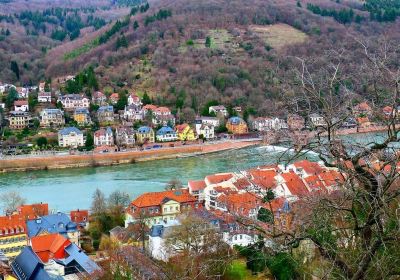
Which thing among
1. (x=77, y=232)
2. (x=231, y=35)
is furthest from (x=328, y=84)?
(x=231, y=35)

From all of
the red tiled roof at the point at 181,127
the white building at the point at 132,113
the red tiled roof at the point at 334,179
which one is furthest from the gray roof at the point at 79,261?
the white building at the point at 132,113

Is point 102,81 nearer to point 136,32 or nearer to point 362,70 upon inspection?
point 136,32

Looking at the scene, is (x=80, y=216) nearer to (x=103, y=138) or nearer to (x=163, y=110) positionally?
(x=103, y=138)

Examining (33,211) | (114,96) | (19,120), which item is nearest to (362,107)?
(33,211)

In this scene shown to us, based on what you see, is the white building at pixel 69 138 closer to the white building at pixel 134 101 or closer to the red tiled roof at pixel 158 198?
the white building at pixel 134 101

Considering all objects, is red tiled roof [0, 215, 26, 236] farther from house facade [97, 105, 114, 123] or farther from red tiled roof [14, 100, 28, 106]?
red tiled roof [14, 100, 28, 106]
